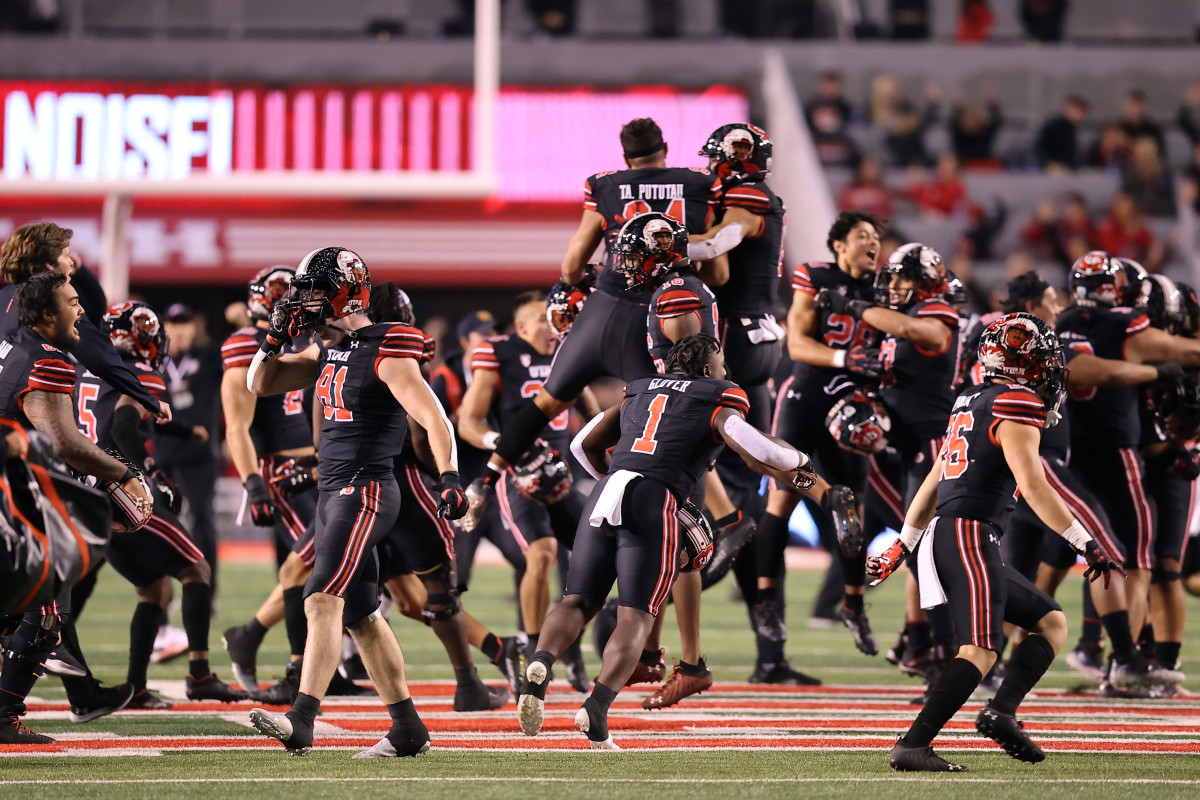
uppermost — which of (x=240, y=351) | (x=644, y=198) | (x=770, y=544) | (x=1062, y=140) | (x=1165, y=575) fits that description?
(x=1062, y=140)

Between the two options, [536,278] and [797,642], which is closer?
[797,642]

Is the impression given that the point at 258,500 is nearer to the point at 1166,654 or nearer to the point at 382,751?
the point at 382,751

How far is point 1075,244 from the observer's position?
18094 millimetres

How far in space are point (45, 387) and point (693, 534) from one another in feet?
8.34

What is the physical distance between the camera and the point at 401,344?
6.15m

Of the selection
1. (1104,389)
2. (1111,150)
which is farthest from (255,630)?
(1111,150)

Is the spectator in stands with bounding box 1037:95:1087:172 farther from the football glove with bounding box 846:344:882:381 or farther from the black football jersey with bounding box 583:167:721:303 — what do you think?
the black football jersey with bounding box 583:167:721:303

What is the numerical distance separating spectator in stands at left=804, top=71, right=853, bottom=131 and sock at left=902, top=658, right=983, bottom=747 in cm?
1510

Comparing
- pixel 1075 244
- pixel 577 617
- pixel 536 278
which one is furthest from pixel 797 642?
pixel 536 278

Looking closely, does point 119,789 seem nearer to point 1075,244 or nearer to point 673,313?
point 673,313

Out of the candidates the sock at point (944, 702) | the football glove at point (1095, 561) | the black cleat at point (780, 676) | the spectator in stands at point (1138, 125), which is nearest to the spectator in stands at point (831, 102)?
the spectator in stands at point (1138, 125)

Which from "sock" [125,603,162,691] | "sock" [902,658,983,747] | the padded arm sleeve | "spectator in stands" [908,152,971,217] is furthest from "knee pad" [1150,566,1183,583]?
"spectator in stands" [908,152,971,217]

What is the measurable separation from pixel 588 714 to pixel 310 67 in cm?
1595

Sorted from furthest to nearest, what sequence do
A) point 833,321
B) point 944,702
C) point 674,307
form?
point 833,321, point 674,307, point 944,702
